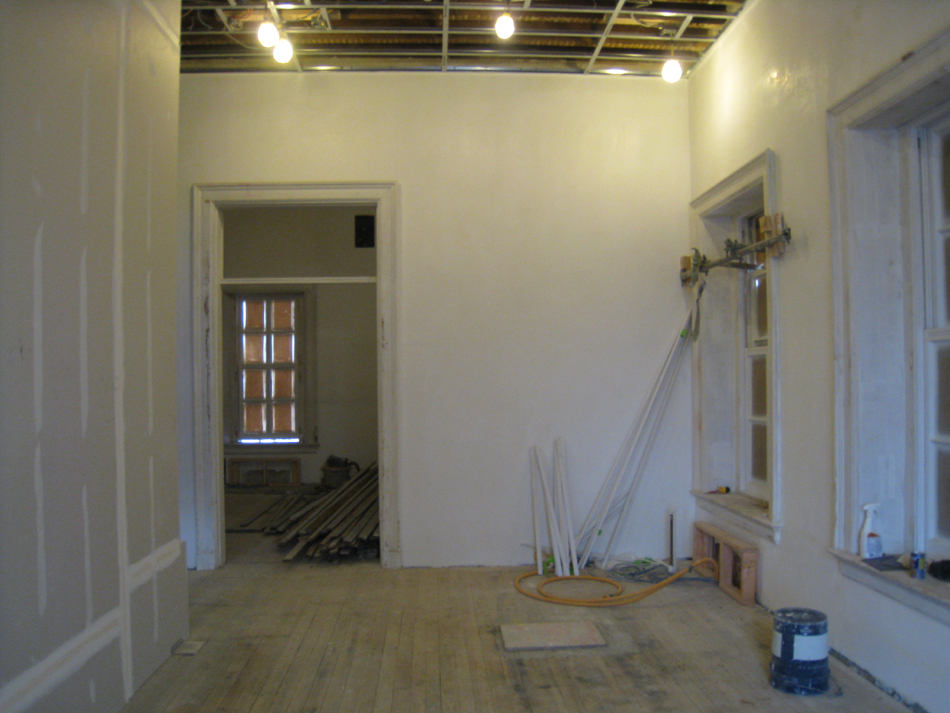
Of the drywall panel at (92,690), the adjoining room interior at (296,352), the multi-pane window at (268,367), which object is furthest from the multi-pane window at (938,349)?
the multi-pane window at (268,367)

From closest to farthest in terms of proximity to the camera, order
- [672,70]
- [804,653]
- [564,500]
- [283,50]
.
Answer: [804,653], [283,50], [672,70], [564,500]

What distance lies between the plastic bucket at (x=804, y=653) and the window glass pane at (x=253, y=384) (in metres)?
6.47

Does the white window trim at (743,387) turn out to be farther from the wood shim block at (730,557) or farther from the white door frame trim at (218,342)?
the white door frame trim at (218,342)

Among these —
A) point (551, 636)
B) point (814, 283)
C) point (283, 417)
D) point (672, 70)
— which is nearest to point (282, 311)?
point (283, 417)

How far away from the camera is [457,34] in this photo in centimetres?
418

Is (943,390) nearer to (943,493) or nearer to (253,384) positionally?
(943,493)

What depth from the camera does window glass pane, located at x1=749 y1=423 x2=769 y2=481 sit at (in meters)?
3.99

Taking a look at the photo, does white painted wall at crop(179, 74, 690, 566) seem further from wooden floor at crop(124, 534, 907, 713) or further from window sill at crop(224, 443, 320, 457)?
window sill at crop(224, 443, 320, 457)

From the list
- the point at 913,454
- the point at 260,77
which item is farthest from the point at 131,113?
the point at 913,454

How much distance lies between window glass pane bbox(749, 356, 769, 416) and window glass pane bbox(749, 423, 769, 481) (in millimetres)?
98

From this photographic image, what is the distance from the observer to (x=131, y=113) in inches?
110

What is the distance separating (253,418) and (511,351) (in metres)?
4.49

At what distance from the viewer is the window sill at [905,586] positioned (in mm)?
2320

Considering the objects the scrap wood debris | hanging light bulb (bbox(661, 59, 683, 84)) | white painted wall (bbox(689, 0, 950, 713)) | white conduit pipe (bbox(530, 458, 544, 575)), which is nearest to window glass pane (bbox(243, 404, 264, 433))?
the scrap wood debris
